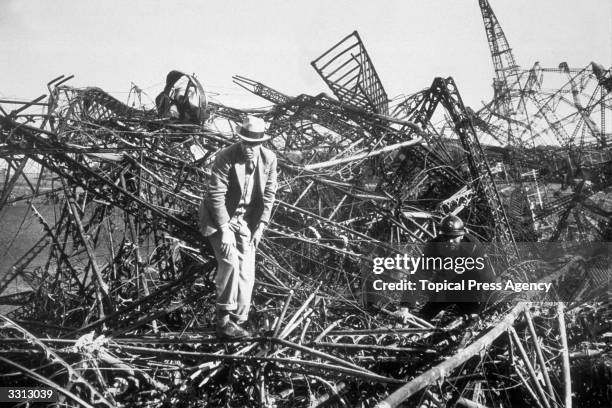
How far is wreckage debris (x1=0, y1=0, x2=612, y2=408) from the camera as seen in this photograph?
3.72 m

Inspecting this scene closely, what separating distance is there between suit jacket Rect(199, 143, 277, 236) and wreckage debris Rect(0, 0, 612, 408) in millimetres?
763

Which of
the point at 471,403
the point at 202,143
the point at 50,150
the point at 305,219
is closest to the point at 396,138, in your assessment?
the point at 305,219

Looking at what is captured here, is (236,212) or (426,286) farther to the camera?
(426,286)

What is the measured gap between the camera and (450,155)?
Answer: 874 cm

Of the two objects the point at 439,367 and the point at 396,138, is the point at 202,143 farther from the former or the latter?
the point at 439,367

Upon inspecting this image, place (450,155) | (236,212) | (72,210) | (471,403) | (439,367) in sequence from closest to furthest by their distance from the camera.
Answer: (439,367) < (471,403) < (236,212) < (72,210) < (450,155)

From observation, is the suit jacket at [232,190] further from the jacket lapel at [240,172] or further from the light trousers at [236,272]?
the light trousers at [236,272]

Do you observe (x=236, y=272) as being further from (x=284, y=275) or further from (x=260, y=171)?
(x=284, y=275)

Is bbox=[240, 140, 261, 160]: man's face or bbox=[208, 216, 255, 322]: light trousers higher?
bbox=[240, 140, 261, 160]: man's face

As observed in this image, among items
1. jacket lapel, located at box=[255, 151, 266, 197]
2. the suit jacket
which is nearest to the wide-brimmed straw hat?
the suit jacket

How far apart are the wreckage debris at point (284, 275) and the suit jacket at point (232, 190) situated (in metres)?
0.76

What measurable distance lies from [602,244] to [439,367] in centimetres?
685

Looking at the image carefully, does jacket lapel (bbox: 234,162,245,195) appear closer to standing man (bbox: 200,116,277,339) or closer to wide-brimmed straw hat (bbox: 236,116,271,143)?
standing man (bbox: 200,116,277,339)

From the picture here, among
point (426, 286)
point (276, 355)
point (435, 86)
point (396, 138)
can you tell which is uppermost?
point (435, 86)
